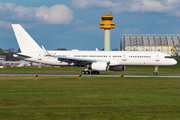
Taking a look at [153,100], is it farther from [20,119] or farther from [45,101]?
[20,119]

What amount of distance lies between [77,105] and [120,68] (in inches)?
1160

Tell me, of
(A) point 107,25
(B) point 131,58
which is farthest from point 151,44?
(B) point 131,58

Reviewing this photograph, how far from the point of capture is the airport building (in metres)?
131

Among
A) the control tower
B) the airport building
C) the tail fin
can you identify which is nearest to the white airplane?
the tail fin

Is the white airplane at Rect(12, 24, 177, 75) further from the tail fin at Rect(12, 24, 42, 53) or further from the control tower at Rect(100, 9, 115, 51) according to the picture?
the control tower at Rect(100, 9, 115, 51)

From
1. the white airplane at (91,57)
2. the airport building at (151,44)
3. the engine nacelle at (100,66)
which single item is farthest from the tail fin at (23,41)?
the airport building at (151,44)

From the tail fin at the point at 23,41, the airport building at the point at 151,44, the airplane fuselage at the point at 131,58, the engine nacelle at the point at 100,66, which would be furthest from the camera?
the airport building at the point at 151,44

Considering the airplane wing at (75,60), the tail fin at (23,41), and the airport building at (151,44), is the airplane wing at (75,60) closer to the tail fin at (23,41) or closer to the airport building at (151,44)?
the tail fin at (23,41)

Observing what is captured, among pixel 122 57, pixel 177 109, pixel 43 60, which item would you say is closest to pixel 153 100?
pixel 177 109

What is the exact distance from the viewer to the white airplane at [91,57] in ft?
140

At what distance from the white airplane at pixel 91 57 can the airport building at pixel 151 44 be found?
87.1 metres

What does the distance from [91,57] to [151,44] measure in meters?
93.9

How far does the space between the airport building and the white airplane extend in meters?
87.1

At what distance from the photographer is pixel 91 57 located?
44.1 m
